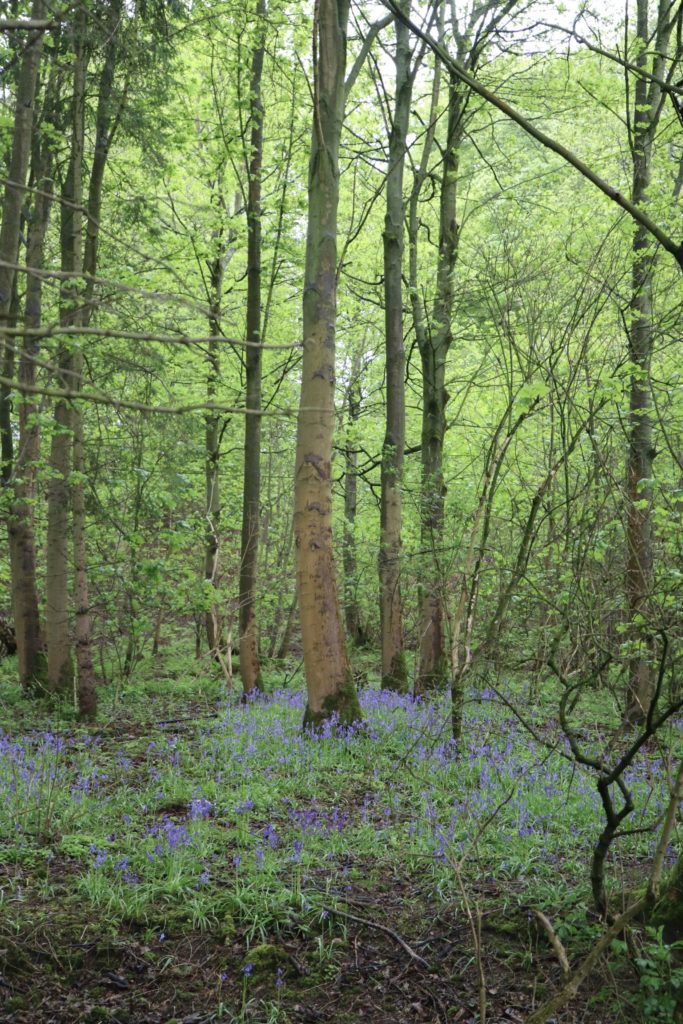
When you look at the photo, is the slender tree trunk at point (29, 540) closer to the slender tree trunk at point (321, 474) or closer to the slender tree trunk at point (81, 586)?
the slender tree trunk at point (81, 586)

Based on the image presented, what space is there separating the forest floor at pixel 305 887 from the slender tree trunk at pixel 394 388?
12.6 ft

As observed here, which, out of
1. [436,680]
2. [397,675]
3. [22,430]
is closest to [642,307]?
[436,680]

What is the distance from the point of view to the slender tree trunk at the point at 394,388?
35.0ft

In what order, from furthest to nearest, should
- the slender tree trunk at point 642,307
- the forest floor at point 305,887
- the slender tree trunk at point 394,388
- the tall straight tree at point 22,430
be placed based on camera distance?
the slender tree trunk at point 394,388 → the tall straight tree at point 22,430 → the slender tree trunk at point 642,307 → the forest floor at point 305,887

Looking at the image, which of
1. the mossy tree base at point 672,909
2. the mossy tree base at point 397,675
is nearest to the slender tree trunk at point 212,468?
the mossy tree base at point 397,675

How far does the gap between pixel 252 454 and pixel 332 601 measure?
3.74 m

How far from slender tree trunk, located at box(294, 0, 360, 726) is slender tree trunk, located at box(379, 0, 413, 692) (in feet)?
8.93

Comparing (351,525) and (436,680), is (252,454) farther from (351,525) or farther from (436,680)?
(351,525)

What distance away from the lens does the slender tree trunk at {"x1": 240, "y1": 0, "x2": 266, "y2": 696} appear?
1048cm

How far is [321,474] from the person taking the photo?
7.61 metres

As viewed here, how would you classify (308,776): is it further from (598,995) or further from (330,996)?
(598,995)

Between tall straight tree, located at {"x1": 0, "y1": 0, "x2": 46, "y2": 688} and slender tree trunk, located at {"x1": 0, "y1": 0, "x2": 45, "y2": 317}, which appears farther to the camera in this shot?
tall straight tree, located at {"x1": 0, "y1": 0, "x2": 46, "y2": 688}

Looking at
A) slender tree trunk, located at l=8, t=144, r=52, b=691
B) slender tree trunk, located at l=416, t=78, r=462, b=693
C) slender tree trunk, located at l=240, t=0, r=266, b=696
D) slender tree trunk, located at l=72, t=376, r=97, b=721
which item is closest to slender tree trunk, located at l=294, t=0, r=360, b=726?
slender tree trunk, located at l=72, t=376, r=97, b=721

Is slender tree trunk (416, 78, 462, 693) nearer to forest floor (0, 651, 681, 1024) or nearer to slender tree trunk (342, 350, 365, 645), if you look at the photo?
slender tree trunk (342, 350, 365, 645)
